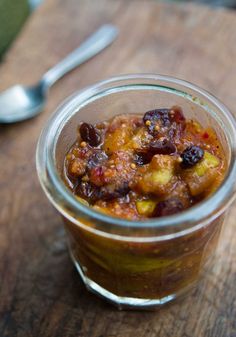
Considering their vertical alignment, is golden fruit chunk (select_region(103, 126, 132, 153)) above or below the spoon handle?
above

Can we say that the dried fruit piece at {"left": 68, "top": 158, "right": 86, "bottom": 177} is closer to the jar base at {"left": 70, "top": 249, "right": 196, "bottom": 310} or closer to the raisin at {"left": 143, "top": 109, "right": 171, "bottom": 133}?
the raisin at {"left": 143, "top": 109, "right": 171, "bottom": 133}

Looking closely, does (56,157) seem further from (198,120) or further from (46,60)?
(46,60)

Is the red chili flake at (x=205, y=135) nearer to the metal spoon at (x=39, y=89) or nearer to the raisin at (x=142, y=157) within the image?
the raisin at (x=142, y=157)

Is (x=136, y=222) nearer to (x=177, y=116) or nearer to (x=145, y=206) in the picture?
Answer: (x=145, y=206)

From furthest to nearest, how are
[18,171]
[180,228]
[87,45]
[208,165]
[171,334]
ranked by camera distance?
[87,45] < [18,171] < [171,334] < [208,165] < [180,228]

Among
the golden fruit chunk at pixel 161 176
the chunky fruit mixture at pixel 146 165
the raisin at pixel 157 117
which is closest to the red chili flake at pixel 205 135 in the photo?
Result: the chunky fruit mixture at pixel 146 165

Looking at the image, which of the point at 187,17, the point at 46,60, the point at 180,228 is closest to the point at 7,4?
the point at 46,60

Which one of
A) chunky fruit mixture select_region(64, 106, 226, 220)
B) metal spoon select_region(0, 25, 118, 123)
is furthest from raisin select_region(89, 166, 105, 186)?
metal spoon select_region(0, 25, 118, 123)
